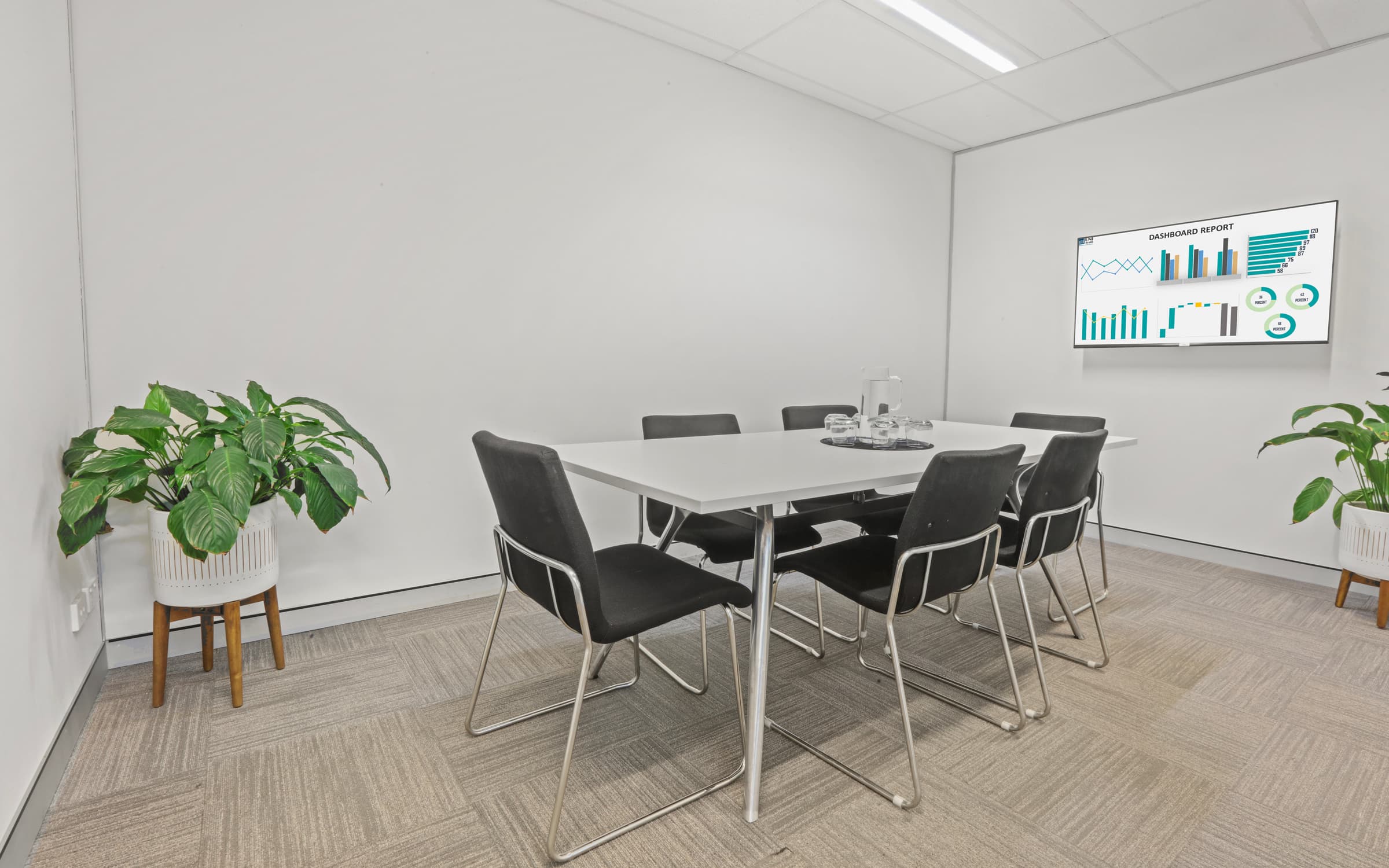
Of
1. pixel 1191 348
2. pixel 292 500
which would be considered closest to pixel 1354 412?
pixel 1191 348

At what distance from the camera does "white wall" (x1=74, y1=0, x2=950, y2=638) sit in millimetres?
2521

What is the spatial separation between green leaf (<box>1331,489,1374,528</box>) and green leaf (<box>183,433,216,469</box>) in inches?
188

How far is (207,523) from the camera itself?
192 centimetres

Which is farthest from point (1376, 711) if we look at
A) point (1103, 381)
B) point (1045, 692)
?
point (1103, 381)

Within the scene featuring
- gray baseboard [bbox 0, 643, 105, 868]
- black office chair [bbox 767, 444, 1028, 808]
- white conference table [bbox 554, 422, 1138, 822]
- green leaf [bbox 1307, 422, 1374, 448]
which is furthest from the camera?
green leaf [bbox 1307, 422, 1374, 448]

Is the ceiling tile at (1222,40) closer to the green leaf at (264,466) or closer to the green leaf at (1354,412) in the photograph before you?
the green leaf at (1354,412)

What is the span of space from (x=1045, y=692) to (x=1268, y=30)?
140 inches

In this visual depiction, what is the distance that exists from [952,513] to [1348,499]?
294 cm

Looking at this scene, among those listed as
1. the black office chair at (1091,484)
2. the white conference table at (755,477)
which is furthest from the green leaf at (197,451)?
the black office chair at (1091,484)

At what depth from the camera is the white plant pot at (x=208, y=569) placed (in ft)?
7.20

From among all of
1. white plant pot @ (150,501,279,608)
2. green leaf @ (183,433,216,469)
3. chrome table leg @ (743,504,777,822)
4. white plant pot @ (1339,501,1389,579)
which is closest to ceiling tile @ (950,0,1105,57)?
white plant pot @ (1339,501,1389,579)

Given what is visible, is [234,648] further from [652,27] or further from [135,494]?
[652,27]

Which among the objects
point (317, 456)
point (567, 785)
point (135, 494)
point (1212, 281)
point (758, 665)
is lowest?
point (567, 785)

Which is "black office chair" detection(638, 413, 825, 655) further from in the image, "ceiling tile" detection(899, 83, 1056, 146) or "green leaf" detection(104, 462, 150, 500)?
"ceiling tile" detection(899, 83, 1056, 146)
